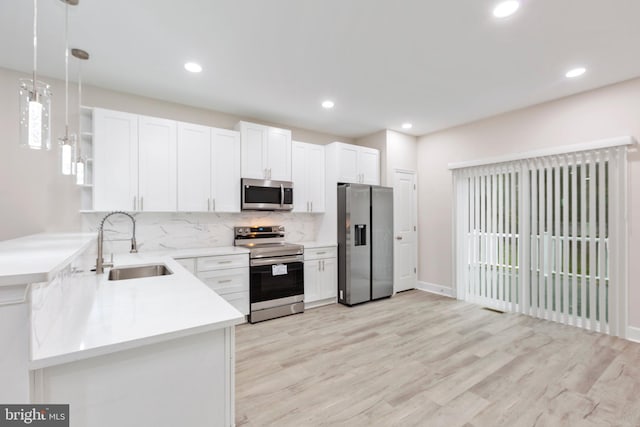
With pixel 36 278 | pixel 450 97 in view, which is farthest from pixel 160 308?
pixel 450 97

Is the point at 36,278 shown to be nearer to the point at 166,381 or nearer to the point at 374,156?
the point at 166,381

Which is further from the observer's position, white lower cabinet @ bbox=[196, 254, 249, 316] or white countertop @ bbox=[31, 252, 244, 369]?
white lower cabinet @ bbox=[196, 254, 249, 316]

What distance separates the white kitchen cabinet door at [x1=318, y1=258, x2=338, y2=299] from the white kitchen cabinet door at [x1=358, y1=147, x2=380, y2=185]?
1.43 metres

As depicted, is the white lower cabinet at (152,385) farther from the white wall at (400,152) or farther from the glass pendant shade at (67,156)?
the white wall at (400,152)

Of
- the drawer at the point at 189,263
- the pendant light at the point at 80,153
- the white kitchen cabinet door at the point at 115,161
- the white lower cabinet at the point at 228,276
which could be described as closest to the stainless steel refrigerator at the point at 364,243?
the white lower cabinet at the point at 228,276

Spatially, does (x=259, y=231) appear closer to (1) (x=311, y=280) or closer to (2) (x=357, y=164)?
(1) (x=311, y=280)

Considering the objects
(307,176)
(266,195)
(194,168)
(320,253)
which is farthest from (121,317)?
(307,176)

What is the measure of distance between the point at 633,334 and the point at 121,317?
461 cm

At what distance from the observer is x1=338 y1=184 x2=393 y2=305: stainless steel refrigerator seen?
169 inches

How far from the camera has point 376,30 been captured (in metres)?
2.29

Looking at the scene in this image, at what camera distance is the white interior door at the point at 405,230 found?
16.2 feet

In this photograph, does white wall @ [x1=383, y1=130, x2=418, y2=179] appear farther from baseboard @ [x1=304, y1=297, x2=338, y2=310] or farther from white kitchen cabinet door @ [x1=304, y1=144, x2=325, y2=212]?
baseboard @ [x1=304, y1=297, x2=338, y2=310]

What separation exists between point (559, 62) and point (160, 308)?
3795 millimetres

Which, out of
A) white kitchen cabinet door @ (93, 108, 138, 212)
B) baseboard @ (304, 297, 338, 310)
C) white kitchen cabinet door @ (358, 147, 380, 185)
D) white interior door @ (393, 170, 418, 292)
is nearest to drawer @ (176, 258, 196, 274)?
white kitchen cabinet door @ (93, 108, 138, 212)
